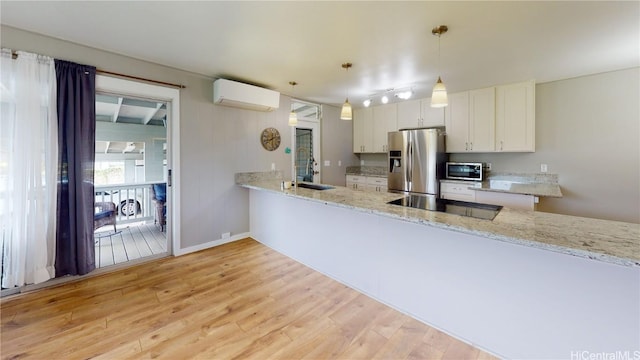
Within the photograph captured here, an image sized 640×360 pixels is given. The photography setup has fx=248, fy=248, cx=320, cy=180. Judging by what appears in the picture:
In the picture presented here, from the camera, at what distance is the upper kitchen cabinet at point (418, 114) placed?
4496mm

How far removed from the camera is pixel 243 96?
3.50 m

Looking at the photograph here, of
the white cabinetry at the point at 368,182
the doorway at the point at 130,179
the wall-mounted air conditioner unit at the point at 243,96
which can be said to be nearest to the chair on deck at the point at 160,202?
the doorway at the point at 130,179

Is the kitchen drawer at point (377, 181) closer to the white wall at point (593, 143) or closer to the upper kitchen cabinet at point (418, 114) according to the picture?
the upper kitchen cabinet at point (418, 114)

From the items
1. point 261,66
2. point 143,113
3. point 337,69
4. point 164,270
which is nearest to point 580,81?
point 337,69

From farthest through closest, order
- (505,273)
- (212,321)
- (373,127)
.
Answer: (373,127) < (212,321) < (505,273)

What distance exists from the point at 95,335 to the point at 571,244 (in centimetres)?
307

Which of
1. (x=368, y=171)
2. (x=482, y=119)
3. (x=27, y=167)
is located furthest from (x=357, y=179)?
(x=27, y=167)

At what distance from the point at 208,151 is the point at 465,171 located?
4065mm

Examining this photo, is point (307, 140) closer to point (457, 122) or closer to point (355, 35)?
point (457, 122)

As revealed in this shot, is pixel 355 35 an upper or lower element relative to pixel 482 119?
upper

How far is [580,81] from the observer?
11.1ft

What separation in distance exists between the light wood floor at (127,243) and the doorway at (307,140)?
256cm

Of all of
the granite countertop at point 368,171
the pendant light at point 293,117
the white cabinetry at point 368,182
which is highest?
the pendant light at point 293,117

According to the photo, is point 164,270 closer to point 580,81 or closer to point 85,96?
point 85,96
